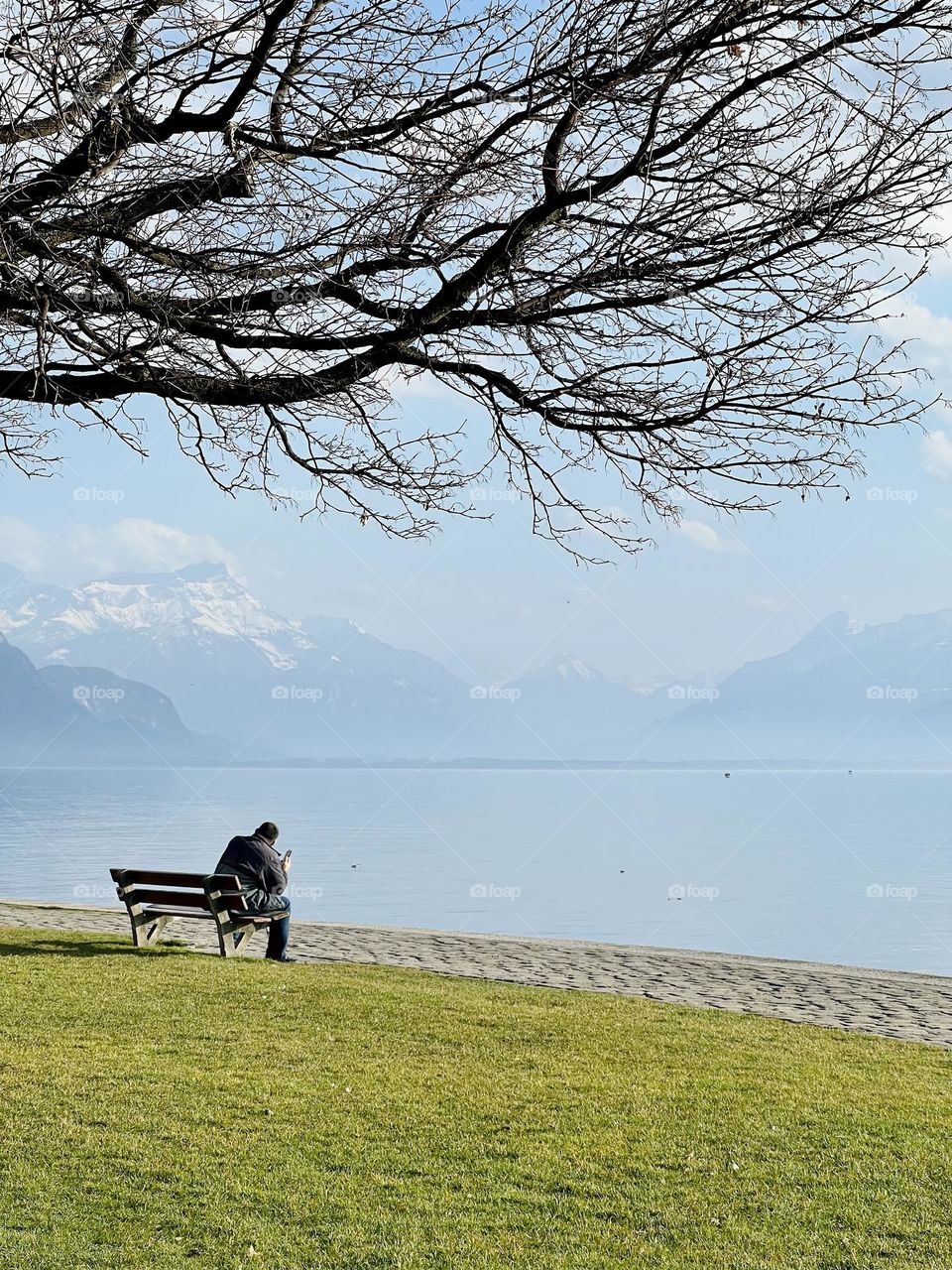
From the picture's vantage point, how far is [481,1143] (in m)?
6.69

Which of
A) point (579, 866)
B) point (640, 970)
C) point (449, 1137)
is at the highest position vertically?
point (579, 866)

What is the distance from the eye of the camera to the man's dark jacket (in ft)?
42.4

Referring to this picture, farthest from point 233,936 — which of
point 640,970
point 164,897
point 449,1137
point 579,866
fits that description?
point 579,866

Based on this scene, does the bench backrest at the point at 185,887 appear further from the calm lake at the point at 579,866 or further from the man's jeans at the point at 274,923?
the calm lake at the point at 579,866

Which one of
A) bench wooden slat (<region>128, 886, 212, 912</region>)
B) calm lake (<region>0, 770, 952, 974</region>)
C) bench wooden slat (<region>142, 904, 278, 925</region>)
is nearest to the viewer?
bench wooden slat (<region>142, 904, 278, 925</region>)

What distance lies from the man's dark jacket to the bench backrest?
237mm

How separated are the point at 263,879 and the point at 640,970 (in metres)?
4.22

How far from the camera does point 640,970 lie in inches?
548

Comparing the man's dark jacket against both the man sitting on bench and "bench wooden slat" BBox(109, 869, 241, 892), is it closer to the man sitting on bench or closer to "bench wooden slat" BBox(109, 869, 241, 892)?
the man sitting on bench

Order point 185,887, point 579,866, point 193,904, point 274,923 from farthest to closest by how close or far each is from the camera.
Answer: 1. point 579,866
2. point 274,923
3. point 193,904
4. point 185,887

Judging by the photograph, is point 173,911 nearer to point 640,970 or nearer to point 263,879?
point 263,879

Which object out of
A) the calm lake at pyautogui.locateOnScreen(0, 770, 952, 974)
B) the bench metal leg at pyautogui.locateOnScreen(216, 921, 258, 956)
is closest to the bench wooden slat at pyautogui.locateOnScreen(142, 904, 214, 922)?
the bench metal leg at pyautogui.locateOnScreen(216, 921, 258, 956)

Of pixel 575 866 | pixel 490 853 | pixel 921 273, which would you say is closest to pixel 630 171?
pixel 921 273

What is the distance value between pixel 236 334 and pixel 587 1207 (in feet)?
15.0
